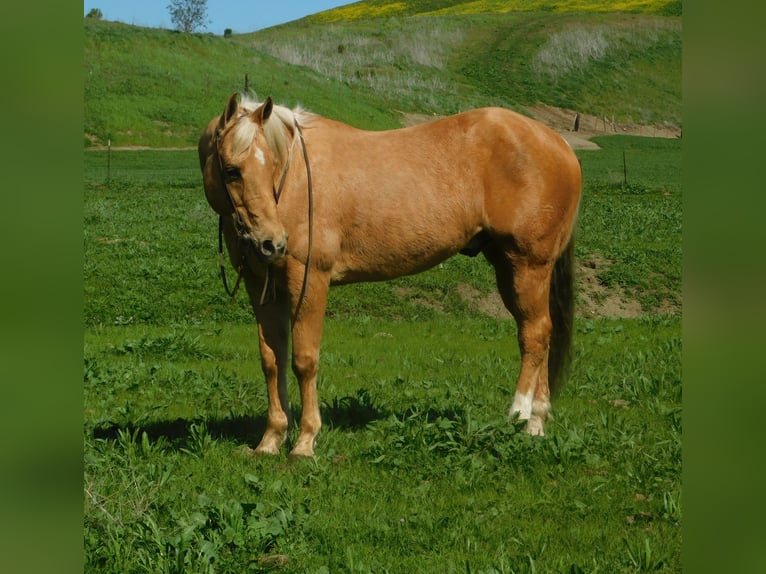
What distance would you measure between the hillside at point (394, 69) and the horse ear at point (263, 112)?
109ft

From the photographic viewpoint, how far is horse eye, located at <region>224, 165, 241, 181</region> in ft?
20.4

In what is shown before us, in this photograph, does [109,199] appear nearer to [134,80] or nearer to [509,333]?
[509,333]

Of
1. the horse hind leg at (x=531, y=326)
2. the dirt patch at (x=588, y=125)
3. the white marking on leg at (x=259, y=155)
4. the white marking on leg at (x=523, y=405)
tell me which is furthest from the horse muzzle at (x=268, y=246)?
the dirt patch at (x=588, y=125)

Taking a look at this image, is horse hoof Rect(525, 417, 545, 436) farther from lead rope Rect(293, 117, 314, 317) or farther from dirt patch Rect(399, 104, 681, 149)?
dirt patch Rect(399, 104, 681, 149)

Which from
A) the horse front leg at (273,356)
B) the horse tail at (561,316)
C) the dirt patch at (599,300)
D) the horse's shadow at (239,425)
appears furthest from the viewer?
the dirt patch at (599,300)

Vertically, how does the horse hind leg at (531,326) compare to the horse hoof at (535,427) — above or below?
above

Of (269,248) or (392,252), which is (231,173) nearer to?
(269,248)

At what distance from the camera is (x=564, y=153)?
760 cm

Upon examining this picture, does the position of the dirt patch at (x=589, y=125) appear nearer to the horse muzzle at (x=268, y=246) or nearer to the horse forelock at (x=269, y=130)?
the horse forelock at (x=269, y=130)

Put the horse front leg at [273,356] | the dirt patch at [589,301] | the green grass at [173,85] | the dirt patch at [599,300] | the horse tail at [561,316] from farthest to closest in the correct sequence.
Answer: the green grass at [173,85]
the dirt patch at [599,300]
the dirt patch at [589,301]
the horse tail at [561,316]
the horse front leg at [273,356]

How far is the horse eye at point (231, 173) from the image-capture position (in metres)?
6.21

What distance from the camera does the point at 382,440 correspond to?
6.89 metres

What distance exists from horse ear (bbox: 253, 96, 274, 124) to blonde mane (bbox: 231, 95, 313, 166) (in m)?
0.06

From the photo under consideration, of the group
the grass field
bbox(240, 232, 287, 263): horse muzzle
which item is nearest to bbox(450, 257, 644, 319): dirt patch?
the grass field
